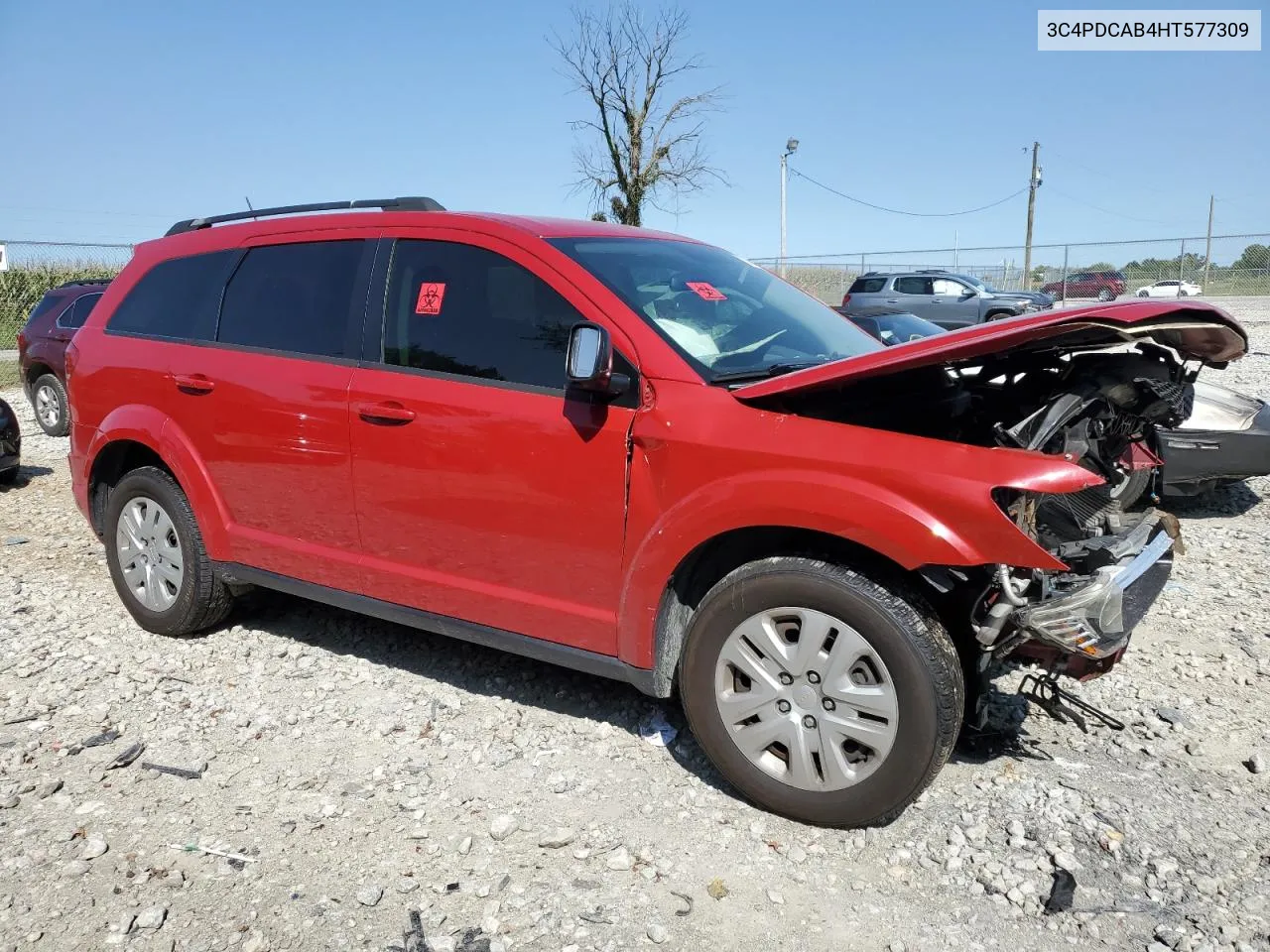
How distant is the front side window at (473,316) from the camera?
335cm

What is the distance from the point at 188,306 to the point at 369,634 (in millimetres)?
1749

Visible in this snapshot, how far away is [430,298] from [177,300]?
1.60m

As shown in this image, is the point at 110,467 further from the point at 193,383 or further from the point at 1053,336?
the point at 1053,336

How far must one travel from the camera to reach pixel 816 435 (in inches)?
113

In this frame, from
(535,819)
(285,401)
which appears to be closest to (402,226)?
(285,401)

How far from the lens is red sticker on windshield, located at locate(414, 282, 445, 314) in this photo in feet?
11.9

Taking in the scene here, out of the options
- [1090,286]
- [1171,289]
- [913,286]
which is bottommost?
[1171,289]

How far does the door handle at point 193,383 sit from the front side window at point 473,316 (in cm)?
101

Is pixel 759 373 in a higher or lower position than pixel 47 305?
lower

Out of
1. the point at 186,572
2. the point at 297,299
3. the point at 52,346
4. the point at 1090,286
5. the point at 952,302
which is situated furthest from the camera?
the point at 1090,286

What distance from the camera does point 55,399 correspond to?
11.1m

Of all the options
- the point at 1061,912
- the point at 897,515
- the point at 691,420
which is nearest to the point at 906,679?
the point at 897,515

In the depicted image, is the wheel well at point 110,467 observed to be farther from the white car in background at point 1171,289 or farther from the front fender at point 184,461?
the white car in background at point 1171,289

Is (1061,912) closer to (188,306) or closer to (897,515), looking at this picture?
(897,515)
